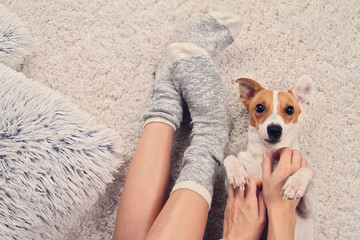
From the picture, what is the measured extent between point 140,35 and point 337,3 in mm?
867

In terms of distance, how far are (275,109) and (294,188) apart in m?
0.25

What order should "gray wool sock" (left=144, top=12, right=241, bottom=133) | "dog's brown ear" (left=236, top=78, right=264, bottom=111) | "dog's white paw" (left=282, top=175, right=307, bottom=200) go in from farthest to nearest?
"gray wool sock" (left=144, top=12, right=241, bottom=133), "dog's brown ear" (left=236, top=78, right=264, bottom=111), "dog's white paw" (left=282, top=175, right=307, bottom=200)

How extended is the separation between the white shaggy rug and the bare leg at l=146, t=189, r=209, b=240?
0.24m

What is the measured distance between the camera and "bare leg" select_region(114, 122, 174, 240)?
95cm

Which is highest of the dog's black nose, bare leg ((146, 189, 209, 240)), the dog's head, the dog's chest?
the dog's head

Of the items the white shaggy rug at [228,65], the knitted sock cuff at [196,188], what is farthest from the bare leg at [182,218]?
the white shaggy rug at [228,65]

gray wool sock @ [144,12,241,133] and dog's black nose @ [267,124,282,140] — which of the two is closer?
dog's black nose @ [267,124,282,140]

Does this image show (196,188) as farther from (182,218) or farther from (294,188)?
(294,188)

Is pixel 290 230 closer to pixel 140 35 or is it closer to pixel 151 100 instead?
pixel 151 100

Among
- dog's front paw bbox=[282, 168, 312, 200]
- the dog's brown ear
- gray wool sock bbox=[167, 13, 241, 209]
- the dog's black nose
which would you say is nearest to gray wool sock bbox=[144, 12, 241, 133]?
gray wool sock bbox=[167, 13, 241, 209]

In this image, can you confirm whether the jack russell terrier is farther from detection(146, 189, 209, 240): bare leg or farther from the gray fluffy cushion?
the gray fluffy cushion

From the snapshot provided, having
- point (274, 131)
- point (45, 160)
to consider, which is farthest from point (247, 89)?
point (45, 160)

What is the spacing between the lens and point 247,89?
3.54 feet

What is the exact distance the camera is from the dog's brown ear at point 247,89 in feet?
3.43
